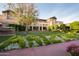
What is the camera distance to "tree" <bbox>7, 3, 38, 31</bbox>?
7.41 feet

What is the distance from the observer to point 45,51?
2.21 m

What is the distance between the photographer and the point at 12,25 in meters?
2.24

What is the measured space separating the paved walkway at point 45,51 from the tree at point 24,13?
0.28 m

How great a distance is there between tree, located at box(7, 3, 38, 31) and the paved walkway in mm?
280

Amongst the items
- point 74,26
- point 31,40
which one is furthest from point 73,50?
point 31,40

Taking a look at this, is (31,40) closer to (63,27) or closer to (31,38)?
(31,38)

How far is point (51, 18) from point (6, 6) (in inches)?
18.8

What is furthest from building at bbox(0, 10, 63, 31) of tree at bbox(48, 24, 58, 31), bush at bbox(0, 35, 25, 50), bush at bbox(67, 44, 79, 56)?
bush at bbox(67, 44, 79, 56)

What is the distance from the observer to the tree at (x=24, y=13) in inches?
88.9

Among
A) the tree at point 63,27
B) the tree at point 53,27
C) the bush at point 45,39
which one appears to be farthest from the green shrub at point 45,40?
the tree at point 63,27

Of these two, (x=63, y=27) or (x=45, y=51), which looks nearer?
(x=45, y=51)

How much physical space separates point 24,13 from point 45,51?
0.46m

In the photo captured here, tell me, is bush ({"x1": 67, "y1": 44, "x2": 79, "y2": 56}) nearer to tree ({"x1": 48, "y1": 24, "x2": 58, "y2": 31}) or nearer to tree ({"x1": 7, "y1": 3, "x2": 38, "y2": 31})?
tree ({"x1": 48, "y1": 24, "x2": 58, "y2": 31})

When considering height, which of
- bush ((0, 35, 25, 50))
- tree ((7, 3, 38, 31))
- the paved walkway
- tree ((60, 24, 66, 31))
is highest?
tree ((7, 3, 38, 31))
